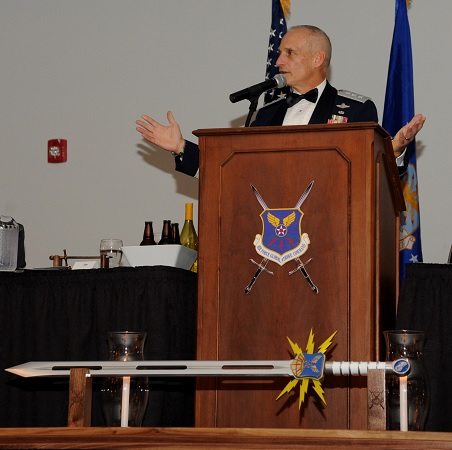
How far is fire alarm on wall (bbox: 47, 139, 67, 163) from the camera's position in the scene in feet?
19.9

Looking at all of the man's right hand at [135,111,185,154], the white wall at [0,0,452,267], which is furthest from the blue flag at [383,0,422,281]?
the man's right hand at [135,111,185,154]

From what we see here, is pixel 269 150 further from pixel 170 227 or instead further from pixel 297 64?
pixel 170 227

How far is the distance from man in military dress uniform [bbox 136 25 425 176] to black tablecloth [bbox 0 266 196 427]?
1.59 feet

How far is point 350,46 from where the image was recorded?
18.1ft

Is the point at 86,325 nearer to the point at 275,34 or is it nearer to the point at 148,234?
the point at 148,234

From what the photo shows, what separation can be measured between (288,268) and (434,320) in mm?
545

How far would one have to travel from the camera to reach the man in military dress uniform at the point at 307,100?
146 inches

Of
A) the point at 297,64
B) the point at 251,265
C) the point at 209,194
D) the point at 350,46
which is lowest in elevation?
the point at 251,265

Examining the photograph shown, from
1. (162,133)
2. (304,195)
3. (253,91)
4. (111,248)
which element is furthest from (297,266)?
(111,248)

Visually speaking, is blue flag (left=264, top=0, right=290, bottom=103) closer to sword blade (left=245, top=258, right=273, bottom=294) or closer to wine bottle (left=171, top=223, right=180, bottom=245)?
wine bottle (left=171, top=223, right=180, bottom=245)

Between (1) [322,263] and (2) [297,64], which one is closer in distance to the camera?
(1) [322,263]

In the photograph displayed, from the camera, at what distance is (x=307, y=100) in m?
4.21

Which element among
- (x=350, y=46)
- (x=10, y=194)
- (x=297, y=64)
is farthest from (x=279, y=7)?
(x=10, y=194)

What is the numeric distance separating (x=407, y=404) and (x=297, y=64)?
2.11 meters
